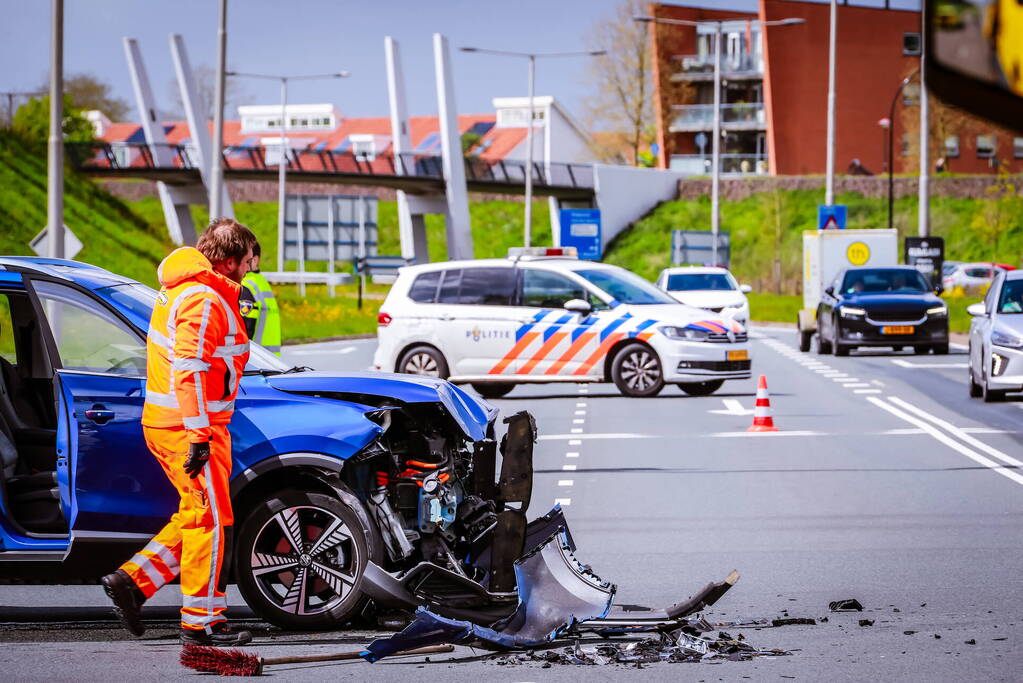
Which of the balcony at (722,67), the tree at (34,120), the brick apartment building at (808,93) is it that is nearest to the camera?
the tree at (34,120)

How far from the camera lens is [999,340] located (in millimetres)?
20578

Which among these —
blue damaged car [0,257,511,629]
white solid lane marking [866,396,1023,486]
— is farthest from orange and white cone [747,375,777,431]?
blue damaged car [0,257,511,629]

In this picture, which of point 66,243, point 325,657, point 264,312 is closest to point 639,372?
point 264,312

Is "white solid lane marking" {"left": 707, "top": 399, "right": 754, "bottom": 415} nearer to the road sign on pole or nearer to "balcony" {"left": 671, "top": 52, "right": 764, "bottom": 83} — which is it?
the road sign on pole

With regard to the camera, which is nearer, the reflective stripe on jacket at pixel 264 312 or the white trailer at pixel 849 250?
the reflective stripe on jacket at pixel 264 312

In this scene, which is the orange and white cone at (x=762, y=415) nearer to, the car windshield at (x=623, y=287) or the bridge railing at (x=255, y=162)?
the car windshield at (x=623, y=287)

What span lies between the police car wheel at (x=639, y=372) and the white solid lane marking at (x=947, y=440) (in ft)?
8.98

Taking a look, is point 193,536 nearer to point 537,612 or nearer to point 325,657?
point 325,657

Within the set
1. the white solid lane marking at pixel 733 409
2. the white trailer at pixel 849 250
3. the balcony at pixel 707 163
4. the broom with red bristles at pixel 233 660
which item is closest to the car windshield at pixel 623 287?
the white solid lane marking at pixel 733 409

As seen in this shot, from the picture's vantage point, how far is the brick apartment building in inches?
3907

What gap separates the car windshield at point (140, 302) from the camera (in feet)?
25.7

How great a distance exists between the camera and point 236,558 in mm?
7387

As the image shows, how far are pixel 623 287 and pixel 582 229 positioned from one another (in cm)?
4606

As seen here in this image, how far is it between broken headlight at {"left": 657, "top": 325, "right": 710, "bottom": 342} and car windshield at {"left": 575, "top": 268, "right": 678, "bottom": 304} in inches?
28.1
